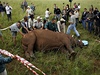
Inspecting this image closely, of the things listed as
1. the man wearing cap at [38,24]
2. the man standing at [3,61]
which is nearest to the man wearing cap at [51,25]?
the man wearing cap at [38,24]

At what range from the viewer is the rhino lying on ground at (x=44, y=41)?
8.80 metres

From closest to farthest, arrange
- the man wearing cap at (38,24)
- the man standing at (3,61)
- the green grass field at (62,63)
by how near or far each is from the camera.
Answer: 1. the man standing at (3,61)
2. the green grass field at (62,63)
3. the man wearing cap at (38,24)

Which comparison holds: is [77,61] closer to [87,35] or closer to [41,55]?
[41,55]

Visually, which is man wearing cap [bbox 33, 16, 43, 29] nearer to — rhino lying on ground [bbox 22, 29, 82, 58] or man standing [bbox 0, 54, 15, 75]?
rhino lying on ground [bbox 22, 29, 82, 58]

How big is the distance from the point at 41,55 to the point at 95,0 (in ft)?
68.0

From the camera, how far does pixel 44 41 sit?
9.02 m

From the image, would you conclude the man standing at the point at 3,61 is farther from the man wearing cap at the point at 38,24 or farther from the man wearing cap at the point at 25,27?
the man wearing cap at the point at 38,24

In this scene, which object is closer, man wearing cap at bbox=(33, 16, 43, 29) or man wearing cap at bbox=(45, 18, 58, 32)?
man wearing cap at bbox=(45, 18, 58, 32)

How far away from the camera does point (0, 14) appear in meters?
16.6

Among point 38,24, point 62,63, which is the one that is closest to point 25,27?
point 38,24

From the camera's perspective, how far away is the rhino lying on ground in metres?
8.80

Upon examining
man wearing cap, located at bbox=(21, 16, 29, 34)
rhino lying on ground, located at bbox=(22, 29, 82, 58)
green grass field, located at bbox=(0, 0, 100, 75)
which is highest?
man wearing cap, located at bbox=(21, 16, 29, 34)

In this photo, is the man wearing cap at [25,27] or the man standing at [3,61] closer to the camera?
the man standing at [3,61]

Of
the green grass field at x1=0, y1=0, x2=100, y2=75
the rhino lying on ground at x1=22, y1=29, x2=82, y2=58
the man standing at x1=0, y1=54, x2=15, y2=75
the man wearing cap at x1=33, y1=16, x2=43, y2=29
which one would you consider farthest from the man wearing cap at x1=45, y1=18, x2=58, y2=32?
the man standing at x1=0, y1=54, x2=15, y2=75
